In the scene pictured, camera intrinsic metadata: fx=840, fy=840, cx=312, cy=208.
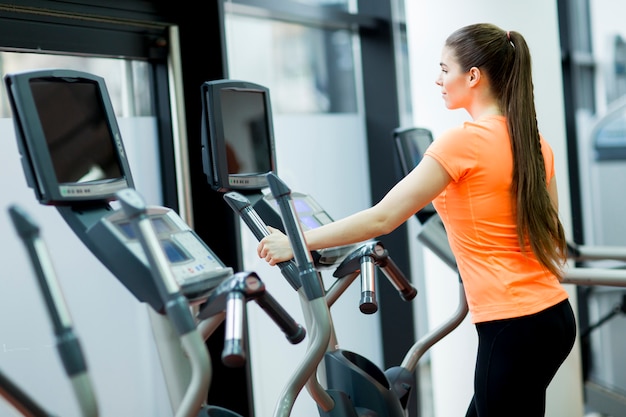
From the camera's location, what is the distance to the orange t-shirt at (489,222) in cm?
199

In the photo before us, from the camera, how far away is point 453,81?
2.11 metres

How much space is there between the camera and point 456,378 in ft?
11.2

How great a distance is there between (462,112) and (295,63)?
2.53 feet

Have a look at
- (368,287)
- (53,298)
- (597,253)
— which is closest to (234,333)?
(53,298)

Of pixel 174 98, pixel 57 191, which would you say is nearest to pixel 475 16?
pixel 174 98

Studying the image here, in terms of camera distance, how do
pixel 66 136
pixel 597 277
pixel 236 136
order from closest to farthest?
pixel 66 136
pixel 236 136
pixel 597 277

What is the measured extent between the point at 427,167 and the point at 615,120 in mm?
2859

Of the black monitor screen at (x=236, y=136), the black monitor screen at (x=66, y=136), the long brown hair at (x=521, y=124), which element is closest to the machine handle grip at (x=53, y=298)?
the black monitor screen at (x=66, y=136)

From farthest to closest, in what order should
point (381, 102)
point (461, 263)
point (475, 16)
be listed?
point (381, 102) → point (475, 16) → point (461, 263)

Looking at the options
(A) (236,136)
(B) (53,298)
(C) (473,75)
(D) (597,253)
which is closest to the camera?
(B) (53,298)

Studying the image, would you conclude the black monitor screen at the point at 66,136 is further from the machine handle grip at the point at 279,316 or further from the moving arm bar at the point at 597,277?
the moving arm bar at the point at 597,277

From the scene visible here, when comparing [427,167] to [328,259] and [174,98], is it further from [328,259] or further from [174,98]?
[174,98]

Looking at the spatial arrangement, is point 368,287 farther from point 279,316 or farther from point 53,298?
point 53,298

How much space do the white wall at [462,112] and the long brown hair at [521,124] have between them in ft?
3.86
